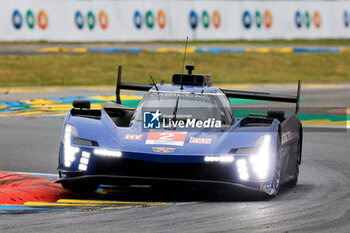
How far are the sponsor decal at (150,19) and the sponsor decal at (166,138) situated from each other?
26943 millimetres

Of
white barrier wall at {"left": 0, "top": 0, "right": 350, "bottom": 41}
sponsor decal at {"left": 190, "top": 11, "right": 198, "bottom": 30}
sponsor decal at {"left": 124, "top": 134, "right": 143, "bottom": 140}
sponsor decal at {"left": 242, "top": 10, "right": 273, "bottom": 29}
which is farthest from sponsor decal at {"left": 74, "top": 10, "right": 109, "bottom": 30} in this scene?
sponsor decal at {"left": 124, "top": 134, "right": 143, "bottom": 140}

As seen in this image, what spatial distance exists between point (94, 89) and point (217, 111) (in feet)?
51.7

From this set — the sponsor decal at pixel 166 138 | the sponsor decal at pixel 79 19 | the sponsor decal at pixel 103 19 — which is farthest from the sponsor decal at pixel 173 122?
the sponsor decal at pixel 103 19

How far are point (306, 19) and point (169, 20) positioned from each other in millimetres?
8458

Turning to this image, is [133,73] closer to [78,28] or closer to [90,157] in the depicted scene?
[78,28]

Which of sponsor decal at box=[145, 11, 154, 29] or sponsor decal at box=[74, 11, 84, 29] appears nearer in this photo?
sponsor decal at box=[74, 11, 84, 29]

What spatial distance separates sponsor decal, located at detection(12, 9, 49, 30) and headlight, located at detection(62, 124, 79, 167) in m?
23.6

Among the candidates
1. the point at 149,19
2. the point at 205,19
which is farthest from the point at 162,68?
the point at 205,19

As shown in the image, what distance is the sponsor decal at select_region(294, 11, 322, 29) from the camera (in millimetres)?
40844

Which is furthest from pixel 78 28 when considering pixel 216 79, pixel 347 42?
pixel 347 42

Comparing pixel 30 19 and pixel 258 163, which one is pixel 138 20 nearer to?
pixel 30 19

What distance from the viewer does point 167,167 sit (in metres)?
8.12

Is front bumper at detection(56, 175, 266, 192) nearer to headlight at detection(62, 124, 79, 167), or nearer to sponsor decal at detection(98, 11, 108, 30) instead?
headlight at detection(62, 124, 79, 167)

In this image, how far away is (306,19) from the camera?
41531 millimetres
